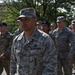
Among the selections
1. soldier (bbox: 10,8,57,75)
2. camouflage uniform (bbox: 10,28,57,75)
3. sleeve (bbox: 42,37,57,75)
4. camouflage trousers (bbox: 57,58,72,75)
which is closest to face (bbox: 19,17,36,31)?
soldier (bbox: 10,8,57,75)

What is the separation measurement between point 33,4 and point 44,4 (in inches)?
45.1

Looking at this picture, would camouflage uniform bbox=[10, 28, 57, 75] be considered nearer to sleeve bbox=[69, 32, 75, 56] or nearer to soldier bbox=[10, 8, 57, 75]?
soldier bbox=[10, 8, 57, 75]

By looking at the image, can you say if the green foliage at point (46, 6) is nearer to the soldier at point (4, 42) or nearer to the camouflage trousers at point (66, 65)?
the camouflage trousers at point (66, 65)

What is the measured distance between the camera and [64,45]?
317 inches

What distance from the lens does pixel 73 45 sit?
794cm

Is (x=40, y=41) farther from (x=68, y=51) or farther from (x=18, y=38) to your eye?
(x=68, y=51)

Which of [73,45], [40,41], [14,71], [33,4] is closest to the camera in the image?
[40,41]

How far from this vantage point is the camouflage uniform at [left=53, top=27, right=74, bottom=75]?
794cm

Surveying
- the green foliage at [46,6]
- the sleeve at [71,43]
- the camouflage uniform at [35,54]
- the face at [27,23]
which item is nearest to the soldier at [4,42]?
the sleeve at [71,43]

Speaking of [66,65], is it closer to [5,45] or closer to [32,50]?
[5,45]

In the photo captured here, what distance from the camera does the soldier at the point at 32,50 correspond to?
12.8ft

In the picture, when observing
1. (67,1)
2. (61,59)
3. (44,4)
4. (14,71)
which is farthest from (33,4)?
(14,71)

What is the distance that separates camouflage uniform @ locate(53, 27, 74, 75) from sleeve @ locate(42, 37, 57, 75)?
13.0 ft

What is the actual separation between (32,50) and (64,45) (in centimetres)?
409
